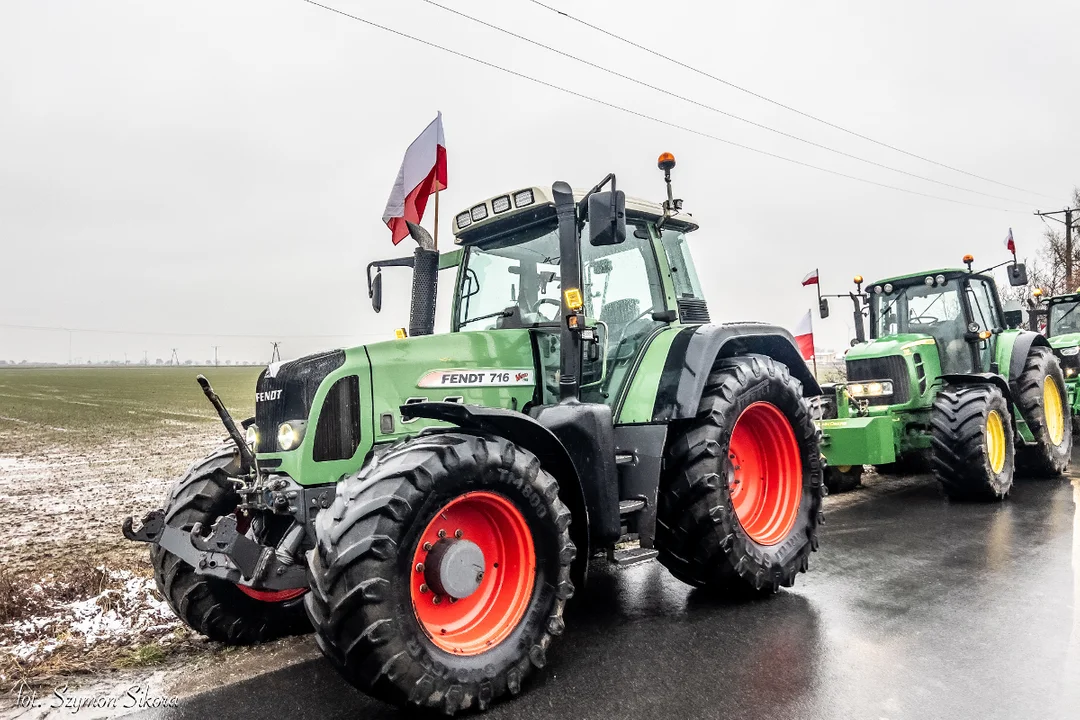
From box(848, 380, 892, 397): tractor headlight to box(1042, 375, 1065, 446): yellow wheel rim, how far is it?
8.51 feet

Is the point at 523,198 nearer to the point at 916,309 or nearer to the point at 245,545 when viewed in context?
the point at 245,545

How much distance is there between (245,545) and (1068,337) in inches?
507

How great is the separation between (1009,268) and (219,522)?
30.5ft

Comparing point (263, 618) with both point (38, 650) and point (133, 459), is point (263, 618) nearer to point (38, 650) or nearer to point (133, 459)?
point (38, 650)

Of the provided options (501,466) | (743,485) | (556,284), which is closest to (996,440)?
(743,485)

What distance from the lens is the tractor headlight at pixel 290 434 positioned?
3572mm

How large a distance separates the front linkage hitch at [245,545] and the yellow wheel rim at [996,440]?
7.15 metres

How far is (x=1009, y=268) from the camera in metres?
8.89

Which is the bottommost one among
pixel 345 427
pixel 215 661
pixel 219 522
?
pixel 215 661

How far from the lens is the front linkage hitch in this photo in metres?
3.17

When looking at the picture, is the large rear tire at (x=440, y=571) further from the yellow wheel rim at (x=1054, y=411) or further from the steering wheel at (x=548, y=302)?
the yellow wheel rim at (x=1054, y=411)

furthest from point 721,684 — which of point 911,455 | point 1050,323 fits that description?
point 1050,323

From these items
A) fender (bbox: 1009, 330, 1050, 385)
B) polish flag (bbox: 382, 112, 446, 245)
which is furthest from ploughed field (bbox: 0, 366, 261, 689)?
fender (bbox: 1009, 330, 1050, 385)

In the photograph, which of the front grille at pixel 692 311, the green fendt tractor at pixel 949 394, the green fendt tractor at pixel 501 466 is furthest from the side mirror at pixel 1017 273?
the front grille at pixel 692 311
